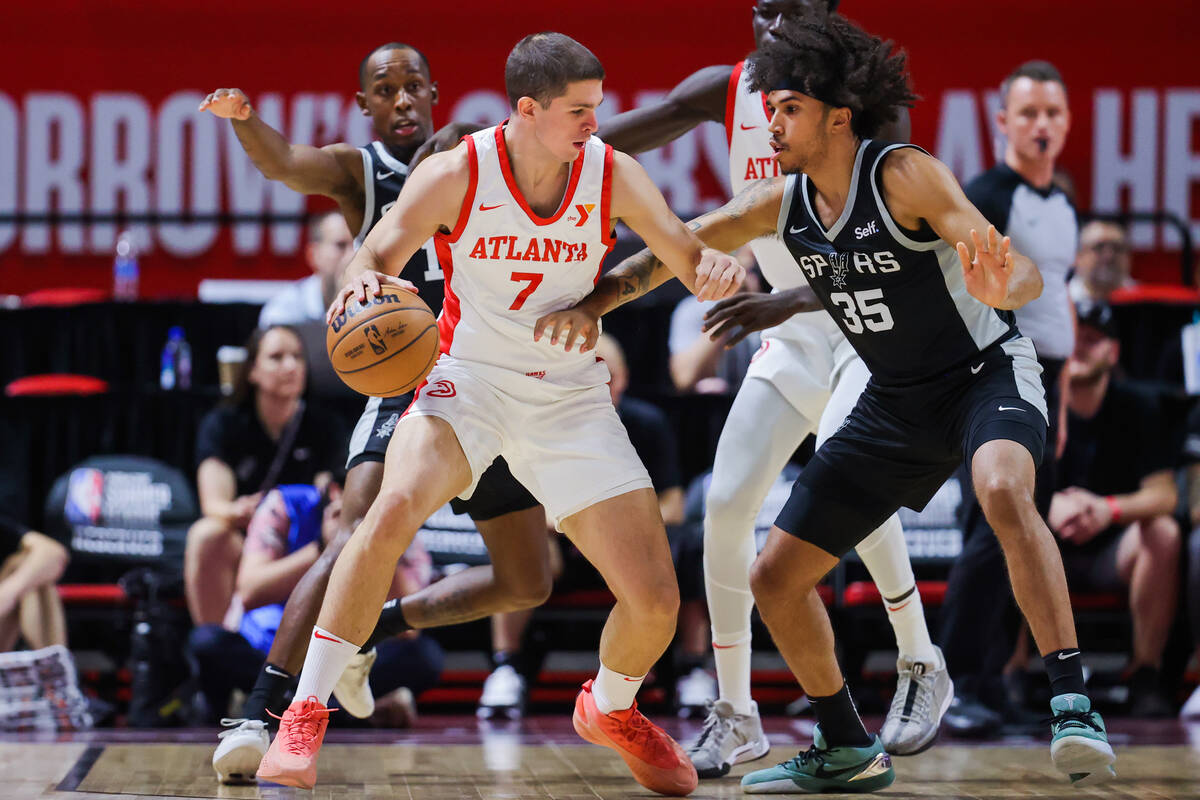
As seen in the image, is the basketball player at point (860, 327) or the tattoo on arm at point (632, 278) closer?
the basketball player at point (860, 327)

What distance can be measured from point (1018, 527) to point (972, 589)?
2.23 m

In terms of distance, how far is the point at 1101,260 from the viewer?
24.3ft

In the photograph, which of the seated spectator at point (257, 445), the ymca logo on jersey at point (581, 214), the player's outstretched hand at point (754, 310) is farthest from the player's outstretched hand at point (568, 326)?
the seated spectator at point (257, 445)

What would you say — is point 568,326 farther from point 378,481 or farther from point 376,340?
point 378,481

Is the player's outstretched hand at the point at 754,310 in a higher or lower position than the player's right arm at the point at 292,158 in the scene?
lower

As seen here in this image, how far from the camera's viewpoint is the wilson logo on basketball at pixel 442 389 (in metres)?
3.76

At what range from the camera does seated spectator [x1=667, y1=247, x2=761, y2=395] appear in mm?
6895

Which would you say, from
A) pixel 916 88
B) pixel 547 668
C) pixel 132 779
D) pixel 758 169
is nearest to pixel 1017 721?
pixel 547 668

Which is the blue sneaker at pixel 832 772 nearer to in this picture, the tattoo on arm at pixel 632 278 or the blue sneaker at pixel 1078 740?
the blue sneaker at pixel 1078 740

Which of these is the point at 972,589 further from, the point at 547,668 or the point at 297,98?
the point at 297,98

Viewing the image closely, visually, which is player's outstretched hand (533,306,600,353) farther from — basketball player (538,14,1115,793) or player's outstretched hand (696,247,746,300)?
player's outstretched hand (696,247,746,300)

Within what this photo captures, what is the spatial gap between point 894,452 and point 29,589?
4.21 metres

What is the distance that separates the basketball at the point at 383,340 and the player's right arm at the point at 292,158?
944 mm

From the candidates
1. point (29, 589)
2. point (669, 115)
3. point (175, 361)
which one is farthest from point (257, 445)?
point (669, 115)
